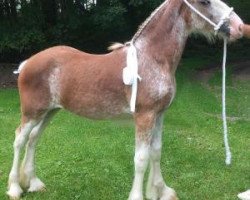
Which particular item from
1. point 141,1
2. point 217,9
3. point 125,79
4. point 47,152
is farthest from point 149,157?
point 141,1

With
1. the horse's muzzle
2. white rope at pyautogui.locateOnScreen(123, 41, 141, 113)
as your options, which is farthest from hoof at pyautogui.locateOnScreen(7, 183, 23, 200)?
the horse's muzzle

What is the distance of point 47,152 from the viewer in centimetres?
768

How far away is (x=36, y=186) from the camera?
5.99 metres

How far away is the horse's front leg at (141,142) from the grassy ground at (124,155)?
0.66 m

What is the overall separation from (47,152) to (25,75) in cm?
237

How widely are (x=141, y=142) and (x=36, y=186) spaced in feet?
5.51

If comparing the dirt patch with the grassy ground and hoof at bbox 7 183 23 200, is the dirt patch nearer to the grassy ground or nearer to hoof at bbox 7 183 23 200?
the grassy ground

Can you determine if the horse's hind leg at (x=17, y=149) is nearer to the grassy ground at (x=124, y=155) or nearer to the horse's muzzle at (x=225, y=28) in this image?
the grassy ground at (x=124, y=155)

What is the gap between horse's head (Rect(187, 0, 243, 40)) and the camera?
190 inches

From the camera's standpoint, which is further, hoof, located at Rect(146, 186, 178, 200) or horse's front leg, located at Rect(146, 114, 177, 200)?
hoof, located at Rect(146, 186, 178, 200)

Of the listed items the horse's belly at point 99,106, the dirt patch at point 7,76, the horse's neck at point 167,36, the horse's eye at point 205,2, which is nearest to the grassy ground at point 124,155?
the horse's belly at point 99,106

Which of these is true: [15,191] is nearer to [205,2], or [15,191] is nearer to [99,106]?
[99,106]

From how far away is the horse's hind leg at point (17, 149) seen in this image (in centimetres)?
561

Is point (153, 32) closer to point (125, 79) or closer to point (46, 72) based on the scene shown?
point (125, 79)
